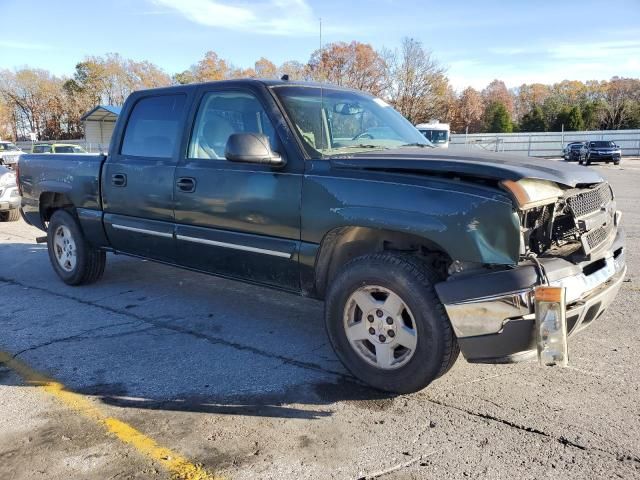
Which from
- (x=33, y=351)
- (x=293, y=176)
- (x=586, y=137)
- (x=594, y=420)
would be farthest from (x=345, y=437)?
(x=586, y=137)

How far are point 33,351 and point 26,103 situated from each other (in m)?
79.8

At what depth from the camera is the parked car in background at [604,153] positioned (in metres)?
34.7

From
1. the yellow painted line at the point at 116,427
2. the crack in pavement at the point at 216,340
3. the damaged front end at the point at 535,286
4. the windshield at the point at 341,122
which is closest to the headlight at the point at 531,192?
the damaged front end at the point at 535,286

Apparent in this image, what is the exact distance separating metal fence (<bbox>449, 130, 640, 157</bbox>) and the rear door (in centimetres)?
4420

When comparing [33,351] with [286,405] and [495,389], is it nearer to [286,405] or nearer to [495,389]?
[286,405]

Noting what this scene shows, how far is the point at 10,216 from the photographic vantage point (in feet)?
38.0

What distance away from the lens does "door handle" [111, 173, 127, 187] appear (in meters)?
5.09

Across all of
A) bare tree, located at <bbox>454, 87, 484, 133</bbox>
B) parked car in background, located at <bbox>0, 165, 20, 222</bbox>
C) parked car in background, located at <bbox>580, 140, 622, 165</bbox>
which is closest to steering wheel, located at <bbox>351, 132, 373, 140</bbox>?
parked car in background, located at <bbox>0, 165, 20, 222</bbox>

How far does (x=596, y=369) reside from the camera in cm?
372

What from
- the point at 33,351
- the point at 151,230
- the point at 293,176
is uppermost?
the point at 293,176

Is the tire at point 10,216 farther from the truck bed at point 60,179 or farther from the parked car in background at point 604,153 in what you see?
the parked car in background at point 604,153

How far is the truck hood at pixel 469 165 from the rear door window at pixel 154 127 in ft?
5.84

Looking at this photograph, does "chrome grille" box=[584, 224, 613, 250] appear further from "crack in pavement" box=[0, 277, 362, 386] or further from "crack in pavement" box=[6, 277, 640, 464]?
"crack in pavement" box=[0, 277, 362, 386]

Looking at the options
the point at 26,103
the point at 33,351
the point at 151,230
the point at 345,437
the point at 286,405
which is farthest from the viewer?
the point at 26,103
